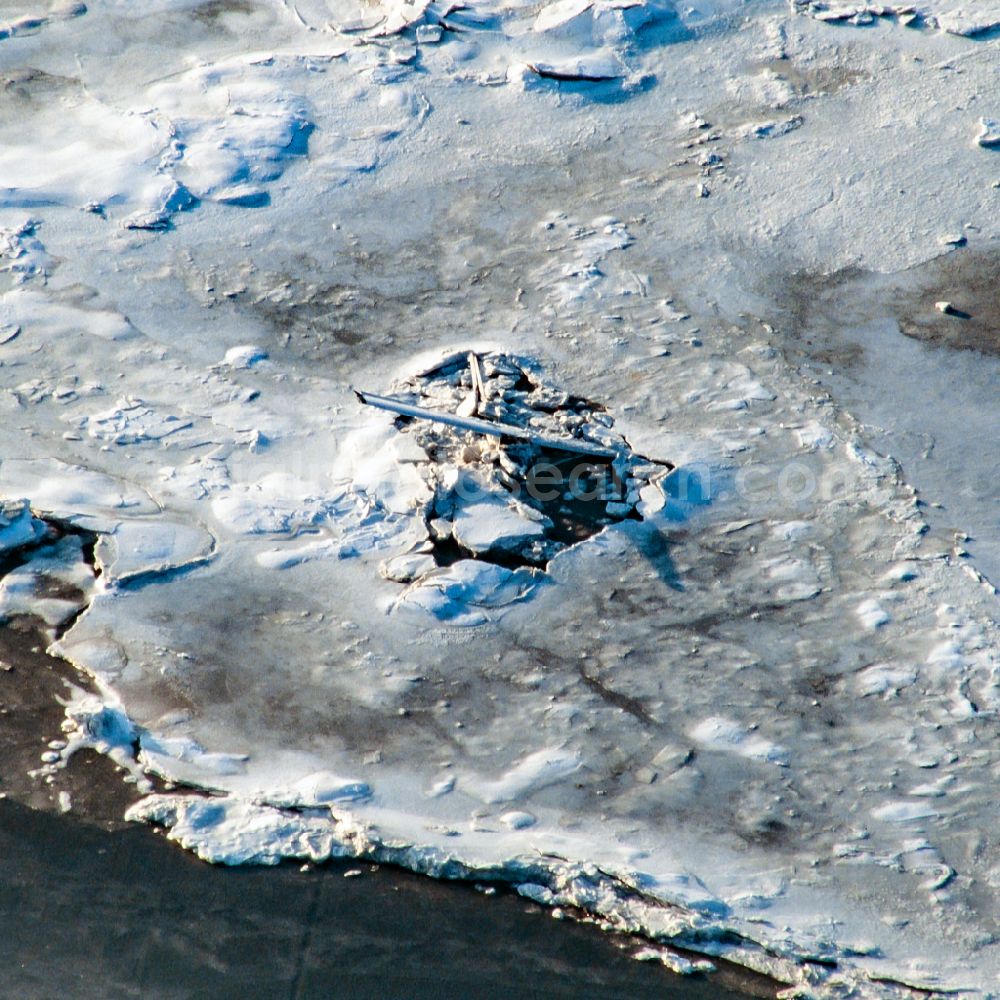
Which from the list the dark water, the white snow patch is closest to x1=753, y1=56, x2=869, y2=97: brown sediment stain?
the white snow patch

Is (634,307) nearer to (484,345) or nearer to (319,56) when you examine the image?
(484,345)

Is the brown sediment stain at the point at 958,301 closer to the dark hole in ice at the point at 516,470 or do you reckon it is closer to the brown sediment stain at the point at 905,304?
the brown sediment stain at the point at 905,304

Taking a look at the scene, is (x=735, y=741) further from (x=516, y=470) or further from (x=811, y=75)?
(x=811, y=75)

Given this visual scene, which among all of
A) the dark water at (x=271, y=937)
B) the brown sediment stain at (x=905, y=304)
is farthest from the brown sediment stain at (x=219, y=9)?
the dark water at (x=271, y=937)

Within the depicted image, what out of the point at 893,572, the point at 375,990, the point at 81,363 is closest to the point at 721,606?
the point at 893,572

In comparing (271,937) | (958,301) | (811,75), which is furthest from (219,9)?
(271,937)

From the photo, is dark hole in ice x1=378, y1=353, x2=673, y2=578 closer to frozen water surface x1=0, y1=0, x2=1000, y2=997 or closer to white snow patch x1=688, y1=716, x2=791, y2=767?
frozen water surface x1=0, y1=0, x2=1000, y2=997
